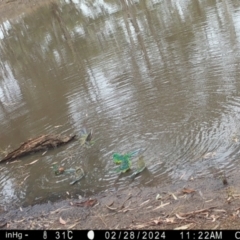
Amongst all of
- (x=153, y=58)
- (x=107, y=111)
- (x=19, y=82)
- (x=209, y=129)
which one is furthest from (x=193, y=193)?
(x=19, y=82)

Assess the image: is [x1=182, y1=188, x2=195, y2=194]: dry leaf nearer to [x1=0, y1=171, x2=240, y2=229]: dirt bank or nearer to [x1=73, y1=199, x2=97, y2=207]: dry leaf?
[x1=0, y1=171, x2=240, y2=229]: dirt bank

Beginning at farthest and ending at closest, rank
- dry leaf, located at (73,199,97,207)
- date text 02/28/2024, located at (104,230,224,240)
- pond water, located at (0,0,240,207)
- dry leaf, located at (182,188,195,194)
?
pond water, located at (0,0,240,207)
dry leaf, located at (73,199,97,207)
dry leaf, located at (182,188,195,194)
date text 02/28/2024, located at (104,230,224,240)

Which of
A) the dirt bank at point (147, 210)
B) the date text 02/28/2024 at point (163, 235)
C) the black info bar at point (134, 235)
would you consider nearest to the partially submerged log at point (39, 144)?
the dirt bank at point (147, 210)

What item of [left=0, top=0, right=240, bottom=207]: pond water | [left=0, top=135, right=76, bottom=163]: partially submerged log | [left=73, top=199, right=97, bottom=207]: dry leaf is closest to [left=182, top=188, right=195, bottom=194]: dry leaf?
[left=0, top=0, right=240, bottom=207]: pond water

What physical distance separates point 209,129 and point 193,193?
192cm

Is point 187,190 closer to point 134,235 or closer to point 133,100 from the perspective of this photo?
point 134,235

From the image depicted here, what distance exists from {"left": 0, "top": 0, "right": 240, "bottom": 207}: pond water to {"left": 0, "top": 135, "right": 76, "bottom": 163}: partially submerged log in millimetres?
151

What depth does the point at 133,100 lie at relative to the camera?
9922 mm

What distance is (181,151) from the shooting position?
7.09 meters

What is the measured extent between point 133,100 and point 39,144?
8.23 feet

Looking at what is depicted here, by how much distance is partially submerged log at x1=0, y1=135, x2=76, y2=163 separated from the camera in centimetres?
890

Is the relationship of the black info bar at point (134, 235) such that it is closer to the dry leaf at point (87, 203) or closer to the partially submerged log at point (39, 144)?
the dry leaf at point (87, 203)

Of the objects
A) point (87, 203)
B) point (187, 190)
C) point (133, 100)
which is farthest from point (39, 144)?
point (187, 190)

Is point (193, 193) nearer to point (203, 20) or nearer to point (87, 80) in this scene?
point (87, 80)
